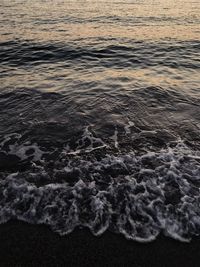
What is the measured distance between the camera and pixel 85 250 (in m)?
4.65

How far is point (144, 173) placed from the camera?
645 centimetres

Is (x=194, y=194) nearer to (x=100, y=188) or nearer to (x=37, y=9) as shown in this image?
(x=100, y=188)

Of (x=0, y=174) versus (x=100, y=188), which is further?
(x=0, y=174)

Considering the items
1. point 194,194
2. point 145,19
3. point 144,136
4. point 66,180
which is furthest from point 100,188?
point 145,19

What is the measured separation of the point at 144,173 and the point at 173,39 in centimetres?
1497

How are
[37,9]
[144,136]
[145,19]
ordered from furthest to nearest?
[37,9] < [145,19] < [144,136]

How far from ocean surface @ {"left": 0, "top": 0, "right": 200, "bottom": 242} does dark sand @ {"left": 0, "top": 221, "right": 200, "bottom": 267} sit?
0.59 ft

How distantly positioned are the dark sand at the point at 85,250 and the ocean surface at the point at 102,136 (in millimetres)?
179

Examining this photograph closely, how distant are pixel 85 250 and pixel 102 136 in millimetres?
3892

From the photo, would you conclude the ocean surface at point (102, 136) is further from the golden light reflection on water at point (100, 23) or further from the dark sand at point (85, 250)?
the golden light reflection on water at point (100, 23)

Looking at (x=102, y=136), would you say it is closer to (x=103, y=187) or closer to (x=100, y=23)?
(x=103, y=187)

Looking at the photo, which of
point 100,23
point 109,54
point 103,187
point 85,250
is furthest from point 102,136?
point 100,23

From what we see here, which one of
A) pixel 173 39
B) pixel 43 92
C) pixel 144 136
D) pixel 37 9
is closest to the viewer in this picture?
pixel 144 136

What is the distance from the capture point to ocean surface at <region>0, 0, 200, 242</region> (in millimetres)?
5395
